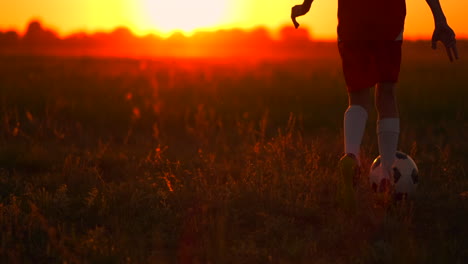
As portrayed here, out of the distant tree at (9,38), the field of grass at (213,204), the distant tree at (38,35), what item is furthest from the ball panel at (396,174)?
the distant tree at (38,35)

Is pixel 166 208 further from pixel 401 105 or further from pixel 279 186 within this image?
pixel 401 105

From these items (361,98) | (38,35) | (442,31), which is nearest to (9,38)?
(38,35)

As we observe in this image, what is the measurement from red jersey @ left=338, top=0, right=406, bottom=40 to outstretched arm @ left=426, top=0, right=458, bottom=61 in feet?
0.69

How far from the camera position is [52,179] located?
15.6 ft

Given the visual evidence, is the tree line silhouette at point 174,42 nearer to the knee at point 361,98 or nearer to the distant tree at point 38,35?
the distant tree at point 38,35

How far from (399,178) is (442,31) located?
3.46 ft

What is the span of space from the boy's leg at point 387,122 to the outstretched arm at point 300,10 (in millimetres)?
770

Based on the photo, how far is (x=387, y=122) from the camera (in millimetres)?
3777

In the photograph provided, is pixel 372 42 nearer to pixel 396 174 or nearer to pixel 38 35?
pixel 396 174

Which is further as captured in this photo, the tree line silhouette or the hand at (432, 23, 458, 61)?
the tree line silhouette

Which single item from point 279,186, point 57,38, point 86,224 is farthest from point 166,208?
point 57,38

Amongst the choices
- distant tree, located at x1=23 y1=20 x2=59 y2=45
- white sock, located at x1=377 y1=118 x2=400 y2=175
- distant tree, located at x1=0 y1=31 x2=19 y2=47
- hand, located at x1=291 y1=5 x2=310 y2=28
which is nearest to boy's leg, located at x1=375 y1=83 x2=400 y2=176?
white sock, located at x1=377 y1=118 x2=400 y2=175

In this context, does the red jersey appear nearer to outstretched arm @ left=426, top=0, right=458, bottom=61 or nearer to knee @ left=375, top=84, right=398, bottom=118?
outstretched arm @ left=426, top=0, right=458, bottom=61

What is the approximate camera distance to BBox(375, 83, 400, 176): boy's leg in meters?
3.76
